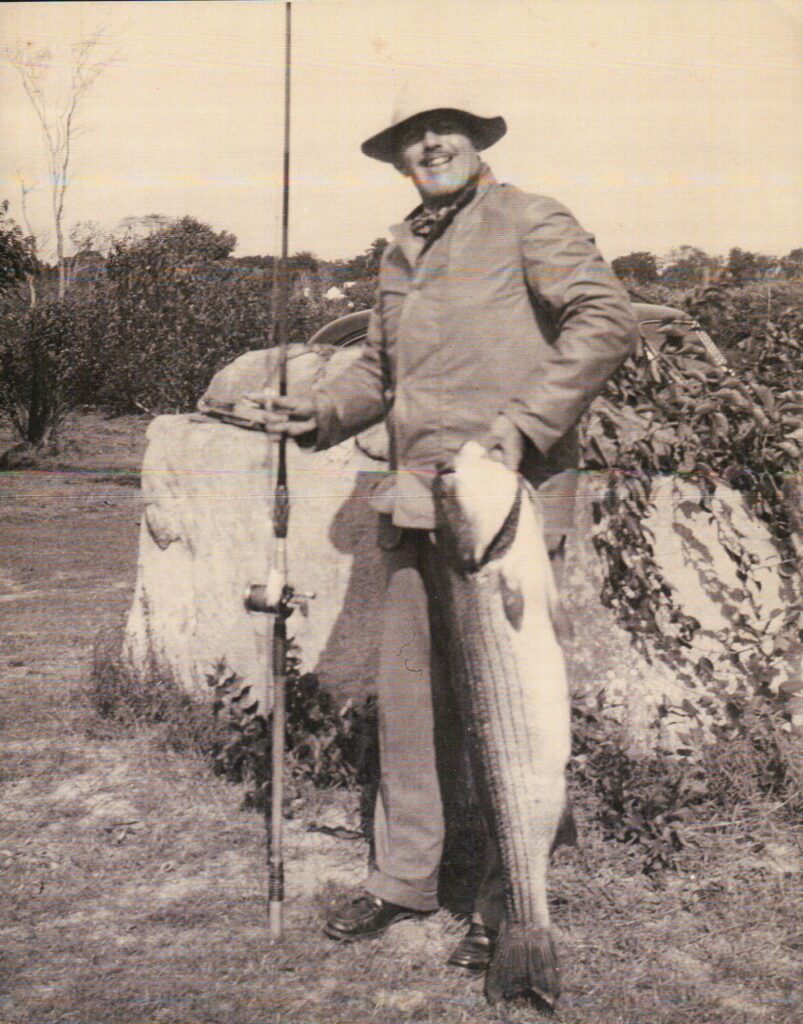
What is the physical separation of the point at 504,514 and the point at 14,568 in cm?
704

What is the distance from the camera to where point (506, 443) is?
8.96 ft

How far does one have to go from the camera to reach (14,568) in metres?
8.75

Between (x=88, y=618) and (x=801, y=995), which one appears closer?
(x=801, y=995)

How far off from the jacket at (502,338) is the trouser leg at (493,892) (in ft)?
0.33

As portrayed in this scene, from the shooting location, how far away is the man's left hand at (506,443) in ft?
8.93

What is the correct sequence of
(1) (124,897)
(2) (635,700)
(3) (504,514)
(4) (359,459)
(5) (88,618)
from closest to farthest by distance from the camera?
1. (3) (504,514)
2. (1) (124,897)
3. (2) (635,700)
4. (4) (359,459)
5. (5) (88,618)

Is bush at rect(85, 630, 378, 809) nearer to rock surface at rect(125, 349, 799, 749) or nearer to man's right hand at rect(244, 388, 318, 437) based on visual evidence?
rock surface at rect(125, 349, 799, 749)

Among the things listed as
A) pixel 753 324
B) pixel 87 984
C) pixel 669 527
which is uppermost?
pixel 753 324

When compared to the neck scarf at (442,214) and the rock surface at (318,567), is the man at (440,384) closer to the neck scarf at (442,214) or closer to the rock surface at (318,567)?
the neck scarf at (442,214)

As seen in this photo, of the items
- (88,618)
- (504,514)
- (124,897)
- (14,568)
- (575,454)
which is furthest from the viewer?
(14,568)

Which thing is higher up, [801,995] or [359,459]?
[359,459]

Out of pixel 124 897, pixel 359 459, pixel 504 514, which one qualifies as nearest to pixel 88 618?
pixel 359 459

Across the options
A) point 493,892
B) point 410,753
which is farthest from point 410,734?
point 493,892

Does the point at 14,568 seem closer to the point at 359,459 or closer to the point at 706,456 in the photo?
the point at 359,459
